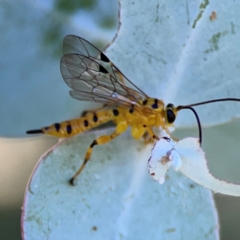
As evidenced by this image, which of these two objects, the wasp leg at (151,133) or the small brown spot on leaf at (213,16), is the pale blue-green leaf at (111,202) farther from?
the small brown spot on leaf at (213,16)

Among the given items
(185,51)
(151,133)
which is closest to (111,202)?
(151,133)

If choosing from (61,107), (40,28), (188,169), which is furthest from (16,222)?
(188,169)


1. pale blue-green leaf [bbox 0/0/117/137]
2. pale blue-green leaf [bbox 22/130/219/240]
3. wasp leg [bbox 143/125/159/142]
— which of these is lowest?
pale blue-green leaf [bbox 22/130/219/240]

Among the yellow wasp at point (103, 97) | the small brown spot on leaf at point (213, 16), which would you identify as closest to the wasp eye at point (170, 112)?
the yellow wasp at point (103, 97)

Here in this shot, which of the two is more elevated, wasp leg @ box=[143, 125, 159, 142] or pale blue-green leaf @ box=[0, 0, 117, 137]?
pale blue-green leaf @ box=[0, 0, 117, 137]

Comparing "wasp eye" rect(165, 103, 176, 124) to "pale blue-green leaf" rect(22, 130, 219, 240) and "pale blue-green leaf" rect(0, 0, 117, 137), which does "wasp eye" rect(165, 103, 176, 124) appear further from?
"pale blue-green leaf" rect(0, 0, 117, 137)

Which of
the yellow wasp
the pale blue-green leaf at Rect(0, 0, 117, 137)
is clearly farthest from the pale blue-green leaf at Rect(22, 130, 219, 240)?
the pale blue-green leaf at Rect(0, 0, 117, 137)

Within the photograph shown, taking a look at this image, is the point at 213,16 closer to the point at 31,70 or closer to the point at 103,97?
the point at 103,97

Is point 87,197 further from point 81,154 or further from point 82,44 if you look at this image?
point 82,44
